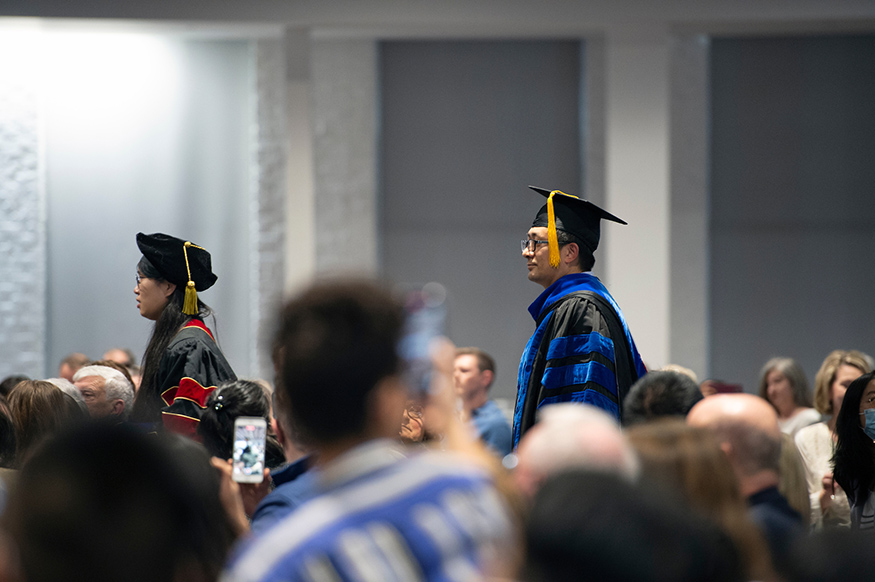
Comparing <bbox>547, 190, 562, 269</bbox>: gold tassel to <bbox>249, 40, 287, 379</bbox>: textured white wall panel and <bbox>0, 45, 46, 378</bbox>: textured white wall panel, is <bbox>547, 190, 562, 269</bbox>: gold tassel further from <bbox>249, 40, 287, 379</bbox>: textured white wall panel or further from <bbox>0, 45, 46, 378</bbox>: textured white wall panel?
<bbox>0, 45, 46, 378</bbox>: textured white wall panel

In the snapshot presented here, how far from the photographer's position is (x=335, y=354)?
47.0 inches

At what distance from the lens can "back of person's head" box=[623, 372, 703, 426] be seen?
2.30 meters

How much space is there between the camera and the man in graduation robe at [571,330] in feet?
11.3

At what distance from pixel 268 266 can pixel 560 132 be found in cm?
258

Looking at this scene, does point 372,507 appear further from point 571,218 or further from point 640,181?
point 640,181

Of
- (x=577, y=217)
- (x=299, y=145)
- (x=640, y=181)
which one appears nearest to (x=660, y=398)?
(x=577, y=217)

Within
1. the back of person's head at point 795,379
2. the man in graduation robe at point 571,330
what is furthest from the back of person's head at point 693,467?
the back of person's head at point 795,379

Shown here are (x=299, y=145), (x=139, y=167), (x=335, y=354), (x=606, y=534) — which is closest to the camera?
(x=606, y=534)

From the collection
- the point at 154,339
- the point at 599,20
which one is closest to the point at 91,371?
the point at 154,339

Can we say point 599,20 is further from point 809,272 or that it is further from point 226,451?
point 226,451

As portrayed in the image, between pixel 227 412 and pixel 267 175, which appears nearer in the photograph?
pixel 227 412

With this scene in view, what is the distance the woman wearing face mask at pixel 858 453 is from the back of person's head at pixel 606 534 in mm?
2224

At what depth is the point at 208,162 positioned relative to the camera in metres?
7.36

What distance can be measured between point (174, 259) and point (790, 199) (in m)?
5.38
